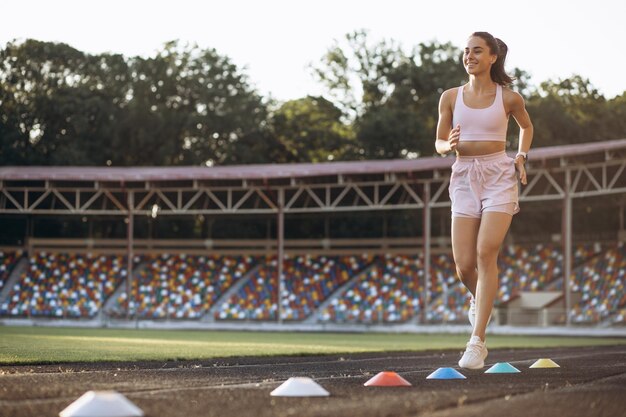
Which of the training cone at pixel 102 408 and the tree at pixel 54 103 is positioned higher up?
the tree at pixel 54 103

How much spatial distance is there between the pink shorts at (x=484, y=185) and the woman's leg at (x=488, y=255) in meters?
0.09

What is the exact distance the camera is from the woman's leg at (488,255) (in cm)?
864

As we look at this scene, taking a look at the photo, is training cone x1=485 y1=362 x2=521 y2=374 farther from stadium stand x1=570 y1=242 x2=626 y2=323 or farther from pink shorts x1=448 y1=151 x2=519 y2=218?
stadium stand x1=570 y1=242 x2=626 y2=323

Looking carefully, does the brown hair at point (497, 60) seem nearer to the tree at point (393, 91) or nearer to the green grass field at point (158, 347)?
the green grass field at point (158, 347)

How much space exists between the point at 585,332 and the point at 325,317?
10.8m

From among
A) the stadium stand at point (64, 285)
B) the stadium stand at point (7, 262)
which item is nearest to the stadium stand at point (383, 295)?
the stadium stand at point (64, 285)

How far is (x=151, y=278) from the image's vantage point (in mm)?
45438

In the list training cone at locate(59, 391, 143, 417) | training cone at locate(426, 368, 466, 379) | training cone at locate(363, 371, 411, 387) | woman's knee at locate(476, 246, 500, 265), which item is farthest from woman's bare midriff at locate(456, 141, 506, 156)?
training cone at locate(59, 391, 143, 417)

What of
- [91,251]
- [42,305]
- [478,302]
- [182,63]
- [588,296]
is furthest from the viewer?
[182,63]

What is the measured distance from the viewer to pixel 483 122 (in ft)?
29.1

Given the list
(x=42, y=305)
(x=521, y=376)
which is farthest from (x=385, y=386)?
(x=42, y=305)

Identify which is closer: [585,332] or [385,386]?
[385,386]

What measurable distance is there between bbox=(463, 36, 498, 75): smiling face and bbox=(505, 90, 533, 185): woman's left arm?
28 centimetres

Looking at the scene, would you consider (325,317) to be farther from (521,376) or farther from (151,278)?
(521,376)
